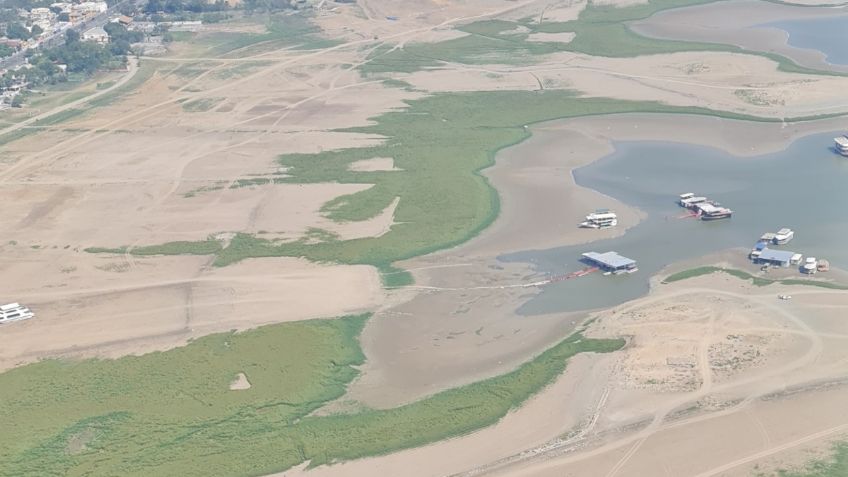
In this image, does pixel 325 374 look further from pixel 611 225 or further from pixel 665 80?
pixel 665 80

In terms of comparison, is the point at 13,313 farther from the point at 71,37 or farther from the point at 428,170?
the point at 71,37

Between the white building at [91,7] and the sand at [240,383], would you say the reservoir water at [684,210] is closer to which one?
the sand at [240,383]

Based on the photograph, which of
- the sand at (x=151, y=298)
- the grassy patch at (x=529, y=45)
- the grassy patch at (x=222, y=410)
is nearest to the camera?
the grassy patch at (x=222, y=410)

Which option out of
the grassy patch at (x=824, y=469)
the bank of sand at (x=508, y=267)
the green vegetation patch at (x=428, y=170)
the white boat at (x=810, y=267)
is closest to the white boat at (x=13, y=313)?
the green vegetation patch at (x=428, y=170)

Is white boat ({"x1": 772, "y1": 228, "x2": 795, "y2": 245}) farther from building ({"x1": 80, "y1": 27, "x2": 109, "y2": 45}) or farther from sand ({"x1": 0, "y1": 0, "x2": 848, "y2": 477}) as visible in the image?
building ({"x1": 80, "y1": 27, "x2": 109, "y2": 45})

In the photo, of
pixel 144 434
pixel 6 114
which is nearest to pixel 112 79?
pixel 6 114

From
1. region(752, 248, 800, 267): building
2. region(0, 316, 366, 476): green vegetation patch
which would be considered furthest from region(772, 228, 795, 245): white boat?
region(0, 316, 366, 476): green vegetation patch

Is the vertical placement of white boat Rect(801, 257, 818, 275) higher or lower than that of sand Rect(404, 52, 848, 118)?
lower
